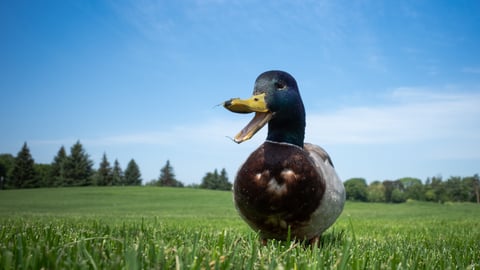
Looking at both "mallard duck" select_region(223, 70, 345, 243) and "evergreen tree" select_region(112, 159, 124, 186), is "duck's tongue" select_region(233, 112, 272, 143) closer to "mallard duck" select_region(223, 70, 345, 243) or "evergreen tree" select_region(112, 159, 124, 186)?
"mallard duck" select_region(223, 70, 345, 243)

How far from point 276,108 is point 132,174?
90.6 m

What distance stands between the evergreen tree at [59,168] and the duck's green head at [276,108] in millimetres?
78558

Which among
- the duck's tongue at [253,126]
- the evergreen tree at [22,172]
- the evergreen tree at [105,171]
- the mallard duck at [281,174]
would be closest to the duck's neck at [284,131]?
the mallard duck at [281,174]

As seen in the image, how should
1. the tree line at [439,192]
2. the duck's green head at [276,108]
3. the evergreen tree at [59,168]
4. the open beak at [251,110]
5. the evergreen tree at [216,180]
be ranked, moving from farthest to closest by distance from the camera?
the evergreen tree at [216,180], the evergreen tree at [59,168], the tree line at [439,192], the duck's green head at [276,108], the open beak at [251,110]

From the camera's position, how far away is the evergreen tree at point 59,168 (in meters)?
73.1

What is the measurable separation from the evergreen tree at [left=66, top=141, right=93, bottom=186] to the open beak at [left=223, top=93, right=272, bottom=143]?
256 ft

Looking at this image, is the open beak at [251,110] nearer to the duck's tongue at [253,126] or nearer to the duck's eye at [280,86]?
the duck's tongue at [253,126]

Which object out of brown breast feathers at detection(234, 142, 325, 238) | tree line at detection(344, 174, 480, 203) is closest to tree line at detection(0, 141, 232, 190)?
tree line at detection(344, 174, 480, 203)

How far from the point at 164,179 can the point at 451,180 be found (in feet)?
224

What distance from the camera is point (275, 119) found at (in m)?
2.99

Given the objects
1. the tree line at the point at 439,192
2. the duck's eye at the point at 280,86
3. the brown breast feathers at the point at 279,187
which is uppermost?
the duck's eye at the point at 280,86

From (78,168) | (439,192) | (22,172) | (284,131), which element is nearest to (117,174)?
(78,168)

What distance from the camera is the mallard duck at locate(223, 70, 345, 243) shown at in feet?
9.14

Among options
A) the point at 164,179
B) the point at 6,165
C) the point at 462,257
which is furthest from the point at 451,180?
the point at 6,165
